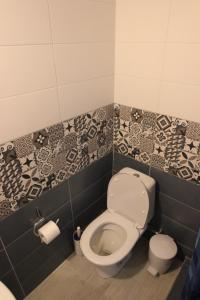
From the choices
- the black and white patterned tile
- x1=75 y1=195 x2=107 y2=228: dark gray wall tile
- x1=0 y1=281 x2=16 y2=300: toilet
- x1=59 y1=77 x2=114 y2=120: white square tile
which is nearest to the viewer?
x1=0 y1=281 x2=16 y2=300: toilet

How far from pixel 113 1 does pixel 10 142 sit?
3.38 ft

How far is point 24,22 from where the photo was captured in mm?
942

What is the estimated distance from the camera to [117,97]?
157 centimetres

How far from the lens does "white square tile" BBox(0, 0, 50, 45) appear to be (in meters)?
0.88

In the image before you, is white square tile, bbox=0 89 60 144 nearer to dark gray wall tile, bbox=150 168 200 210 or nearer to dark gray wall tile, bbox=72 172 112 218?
dark gray wall tile, bbox=72 172 112 218

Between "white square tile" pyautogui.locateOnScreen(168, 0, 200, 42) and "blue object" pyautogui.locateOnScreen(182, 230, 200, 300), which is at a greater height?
"white square tile" pyautogui.locateOnScreen(168, 0, 200, 42)

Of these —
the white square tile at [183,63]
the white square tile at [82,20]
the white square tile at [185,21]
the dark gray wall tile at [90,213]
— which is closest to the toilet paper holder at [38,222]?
the dark gray wall tile at [90,213]

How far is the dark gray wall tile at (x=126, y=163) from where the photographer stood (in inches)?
64.2

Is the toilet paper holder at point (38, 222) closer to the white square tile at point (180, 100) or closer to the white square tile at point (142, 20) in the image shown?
the white square tile at point (180, 100)

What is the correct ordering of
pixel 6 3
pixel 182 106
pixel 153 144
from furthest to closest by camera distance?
1. pixel 153 144
2. pixel 182 106
3. pixel 6 3

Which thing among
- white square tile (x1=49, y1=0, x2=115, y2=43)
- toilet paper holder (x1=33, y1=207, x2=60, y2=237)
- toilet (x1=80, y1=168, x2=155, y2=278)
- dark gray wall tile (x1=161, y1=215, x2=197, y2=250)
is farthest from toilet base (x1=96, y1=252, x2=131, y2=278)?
white square tile (x1=49, y1=0, x2=115, y2=43)

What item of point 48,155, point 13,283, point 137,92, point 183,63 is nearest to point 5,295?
point 13,283

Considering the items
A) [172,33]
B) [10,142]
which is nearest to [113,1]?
[172,33]

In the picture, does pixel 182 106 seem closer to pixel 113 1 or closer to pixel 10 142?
pixel 113 1
